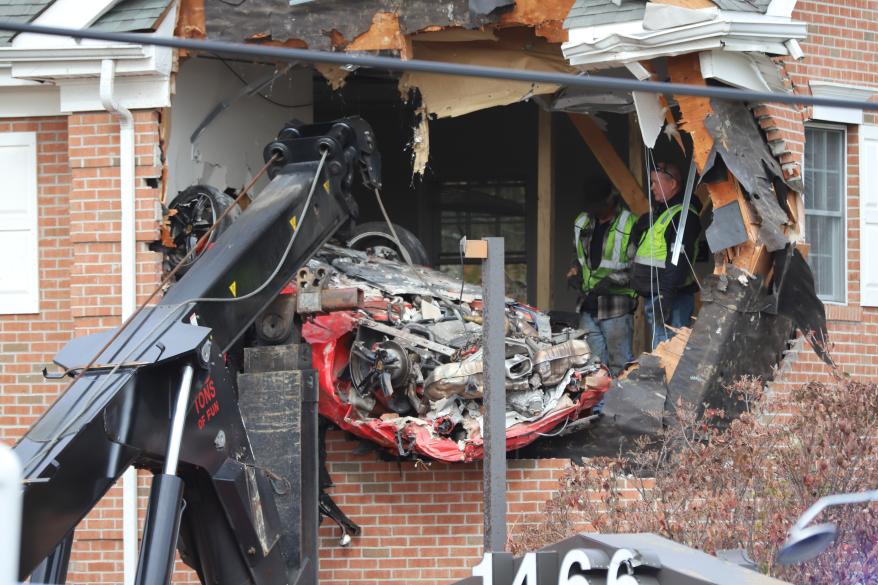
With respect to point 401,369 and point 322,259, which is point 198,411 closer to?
point 401,369

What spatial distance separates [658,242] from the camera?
38.2 feet

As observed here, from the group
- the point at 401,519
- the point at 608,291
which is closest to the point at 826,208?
the point at 608,291

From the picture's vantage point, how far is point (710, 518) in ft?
27.7

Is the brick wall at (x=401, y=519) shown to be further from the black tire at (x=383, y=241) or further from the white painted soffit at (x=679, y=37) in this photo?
the white painted soffit at (x=679, y=37)

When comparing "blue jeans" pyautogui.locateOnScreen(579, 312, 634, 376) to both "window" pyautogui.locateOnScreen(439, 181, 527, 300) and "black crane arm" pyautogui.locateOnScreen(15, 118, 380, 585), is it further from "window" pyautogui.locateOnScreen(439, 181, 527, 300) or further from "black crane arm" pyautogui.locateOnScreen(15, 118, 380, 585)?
"black crane arm" pyautogui.locateOnScreen(15, 118, 380, 585)

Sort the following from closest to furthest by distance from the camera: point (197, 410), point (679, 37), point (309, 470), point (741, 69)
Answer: point (197, 410)
point (309, 470)
point (679, 37)
point (741, 69)

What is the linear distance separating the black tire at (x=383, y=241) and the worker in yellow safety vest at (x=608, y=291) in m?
1.53

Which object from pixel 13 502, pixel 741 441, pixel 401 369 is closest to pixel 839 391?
pixel 741 441

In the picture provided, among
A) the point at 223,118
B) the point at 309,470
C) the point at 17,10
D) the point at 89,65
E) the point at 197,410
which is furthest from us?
the point at 223,118

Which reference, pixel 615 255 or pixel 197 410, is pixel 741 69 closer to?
pixel 615 255

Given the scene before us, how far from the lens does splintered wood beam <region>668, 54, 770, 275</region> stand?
10750 millimetres

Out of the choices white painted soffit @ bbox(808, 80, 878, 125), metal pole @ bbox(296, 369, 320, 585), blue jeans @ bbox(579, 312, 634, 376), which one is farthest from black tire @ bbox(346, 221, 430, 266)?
white painted soffit @ bbox(808, 80, 878, 125)

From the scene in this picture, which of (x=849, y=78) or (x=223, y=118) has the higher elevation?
(x=849, y=78)

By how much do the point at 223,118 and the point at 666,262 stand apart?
452cm
